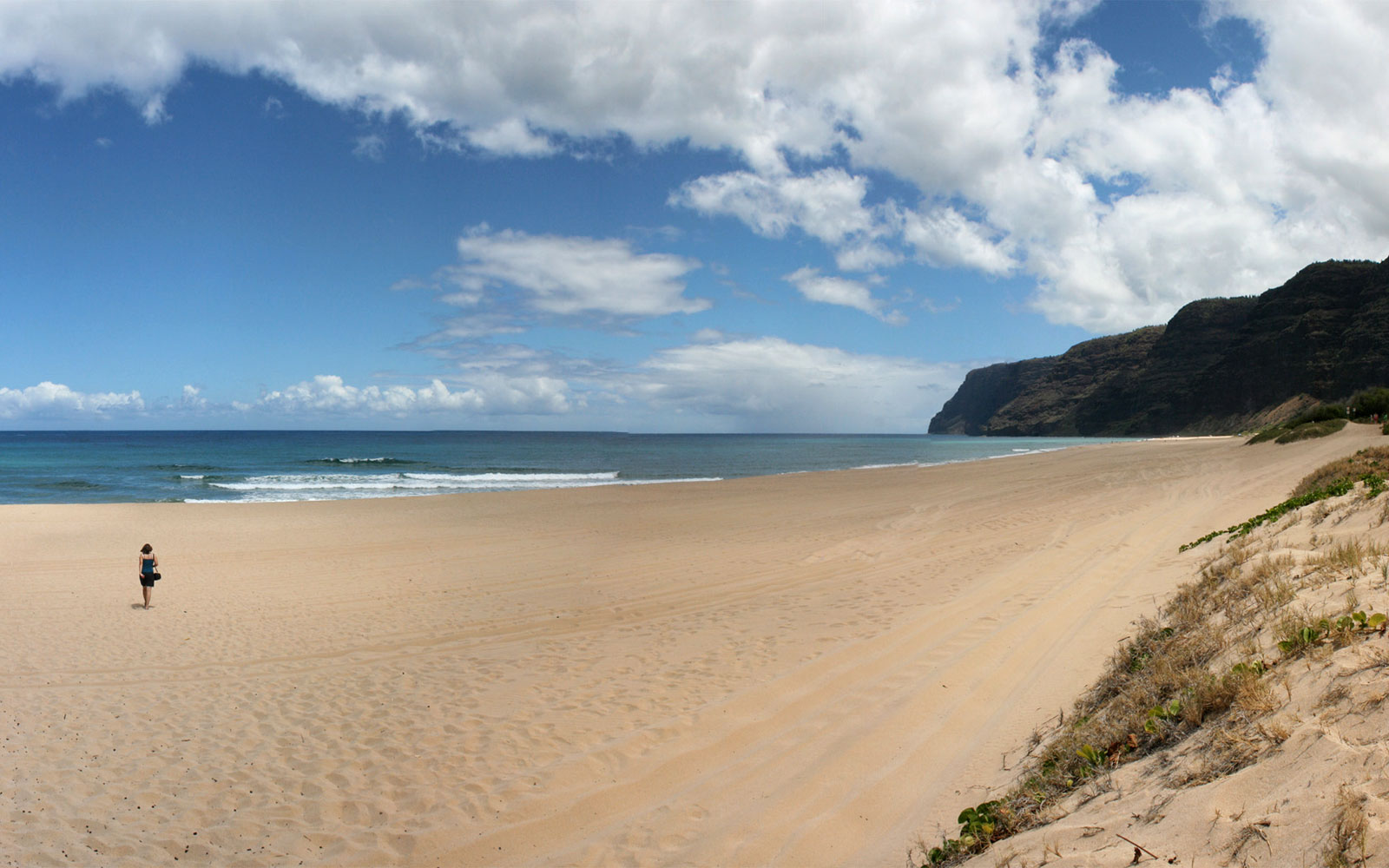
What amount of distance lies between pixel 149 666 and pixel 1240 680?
1068 centimetres

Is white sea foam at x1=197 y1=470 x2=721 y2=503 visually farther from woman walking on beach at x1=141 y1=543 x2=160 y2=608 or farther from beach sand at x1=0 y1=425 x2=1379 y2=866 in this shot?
woman walking on beach at x1=141 y1=543 x2=160 y2=608

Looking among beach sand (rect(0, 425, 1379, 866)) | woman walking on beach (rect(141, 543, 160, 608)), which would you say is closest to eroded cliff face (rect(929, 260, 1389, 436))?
beach sand (rect(0, 425, 1379, 866))

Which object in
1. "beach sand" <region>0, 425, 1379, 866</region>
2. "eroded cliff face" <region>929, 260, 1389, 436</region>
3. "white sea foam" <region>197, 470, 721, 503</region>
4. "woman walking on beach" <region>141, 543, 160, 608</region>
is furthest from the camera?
"eroded cliff face" <region>929, 260, 1389, 436</region>

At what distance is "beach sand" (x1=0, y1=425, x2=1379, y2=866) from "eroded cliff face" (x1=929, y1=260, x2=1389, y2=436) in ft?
320

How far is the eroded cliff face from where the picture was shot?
85.4m

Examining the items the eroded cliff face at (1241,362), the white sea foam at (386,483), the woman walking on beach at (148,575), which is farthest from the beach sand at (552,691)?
the eroded cliff face at (1241,362)

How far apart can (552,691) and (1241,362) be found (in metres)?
129

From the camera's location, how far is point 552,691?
7160mm

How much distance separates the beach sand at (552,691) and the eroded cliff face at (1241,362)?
97472 millimetres

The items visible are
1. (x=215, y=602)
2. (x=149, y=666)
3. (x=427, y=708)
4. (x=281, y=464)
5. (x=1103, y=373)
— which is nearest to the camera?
(x=427, y=708)

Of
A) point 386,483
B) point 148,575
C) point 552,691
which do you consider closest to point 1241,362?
point 386,483

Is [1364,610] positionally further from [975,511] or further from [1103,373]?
[1103,373]

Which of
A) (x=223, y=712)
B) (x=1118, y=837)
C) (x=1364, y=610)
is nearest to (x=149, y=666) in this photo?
(x=223, y=712)

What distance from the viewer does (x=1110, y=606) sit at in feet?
28.1
